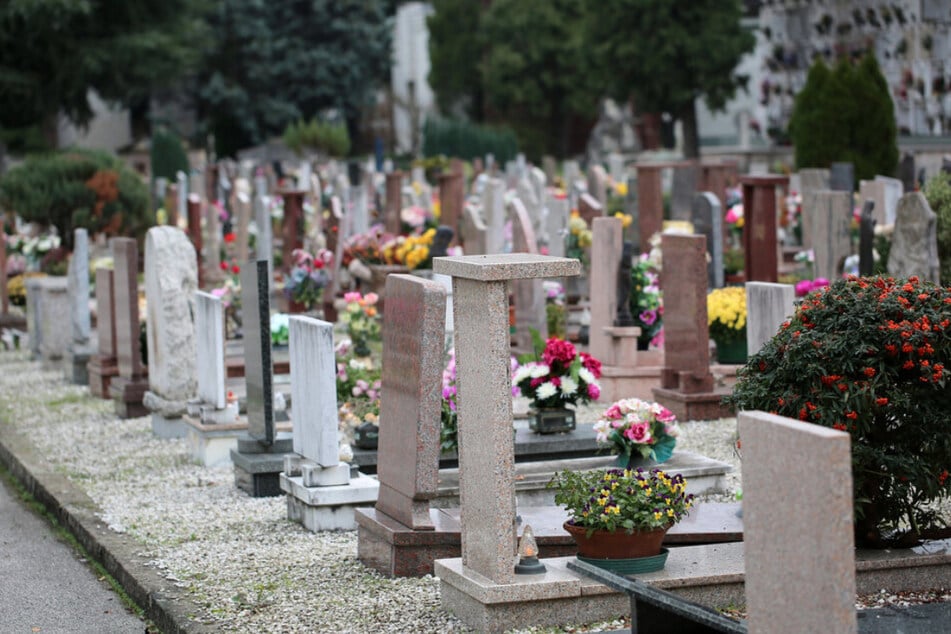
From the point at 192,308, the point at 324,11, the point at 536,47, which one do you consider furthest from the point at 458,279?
the point at 324,11

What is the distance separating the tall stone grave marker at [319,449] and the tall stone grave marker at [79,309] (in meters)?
6.87

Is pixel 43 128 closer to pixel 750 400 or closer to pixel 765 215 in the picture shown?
pixel 765 215

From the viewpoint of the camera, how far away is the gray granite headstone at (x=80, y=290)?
15.3 metres

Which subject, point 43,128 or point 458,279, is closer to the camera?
point 458,279

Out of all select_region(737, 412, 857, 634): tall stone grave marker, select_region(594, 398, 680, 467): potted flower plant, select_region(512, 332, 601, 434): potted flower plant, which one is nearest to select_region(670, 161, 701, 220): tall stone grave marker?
select_region(512, 332, 601, 434): potted flower plant

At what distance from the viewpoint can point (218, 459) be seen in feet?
35.9

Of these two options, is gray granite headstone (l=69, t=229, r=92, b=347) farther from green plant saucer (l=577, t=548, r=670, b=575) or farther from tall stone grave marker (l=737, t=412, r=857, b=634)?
tall stone grave marker (l=737, t=412, r=857, b=634)

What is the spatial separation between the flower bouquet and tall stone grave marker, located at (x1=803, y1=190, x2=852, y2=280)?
5.11 m

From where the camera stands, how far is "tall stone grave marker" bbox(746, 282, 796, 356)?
32.1ft

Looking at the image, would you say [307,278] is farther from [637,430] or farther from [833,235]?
[637,430]

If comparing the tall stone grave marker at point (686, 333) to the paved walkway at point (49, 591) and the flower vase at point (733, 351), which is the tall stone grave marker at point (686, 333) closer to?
the flower vase at point (733, 351)

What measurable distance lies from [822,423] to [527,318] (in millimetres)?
7893

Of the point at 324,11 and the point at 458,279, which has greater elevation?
the point at 324,11

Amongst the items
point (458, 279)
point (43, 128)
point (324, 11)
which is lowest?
point (458, 279)
